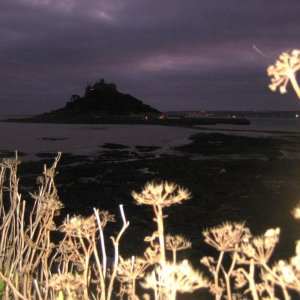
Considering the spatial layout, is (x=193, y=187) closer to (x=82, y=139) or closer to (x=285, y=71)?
(x=285, y=71)

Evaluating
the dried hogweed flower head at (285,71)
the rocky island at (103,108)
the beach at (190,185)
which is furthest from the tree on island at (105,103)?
the dried hogweed flower head at (285,71)

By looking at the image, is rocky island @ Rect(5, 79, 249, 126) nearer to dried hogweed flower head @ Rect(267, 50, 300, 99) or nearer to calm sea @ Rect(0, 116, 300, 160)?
calm sea @ Rect(0, 116, 300, 160)

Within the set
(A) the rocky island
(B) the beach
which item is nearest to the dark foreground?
(B) the beach

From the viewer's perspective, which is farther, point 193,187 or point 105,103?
point 105,103

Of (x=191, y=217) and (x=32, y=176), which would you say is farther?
(x=32, y=176)

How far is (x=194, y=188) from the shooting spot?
21.2 meters

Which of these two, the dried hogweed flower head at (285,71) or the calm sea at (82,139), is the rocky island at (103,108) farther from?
the dried hogweed flower head at (285,71)

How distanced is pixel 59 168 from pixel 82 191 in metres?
8.18

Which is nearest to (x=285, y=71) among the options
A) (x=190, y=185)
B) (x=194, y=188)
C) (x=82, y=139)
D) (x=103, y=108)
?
(x=194, y=188)

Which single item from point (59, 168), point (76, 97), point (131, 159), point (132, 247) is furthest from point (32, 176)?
point (76, 97)

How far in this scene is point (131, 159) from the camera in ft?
111

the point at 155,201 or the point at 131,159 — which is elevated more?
the point at 155,201

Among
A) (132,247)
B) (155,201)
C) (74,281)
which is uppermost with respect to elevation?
(155,201)

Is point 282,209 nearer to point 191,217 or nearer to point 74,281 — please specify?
point 191,217
